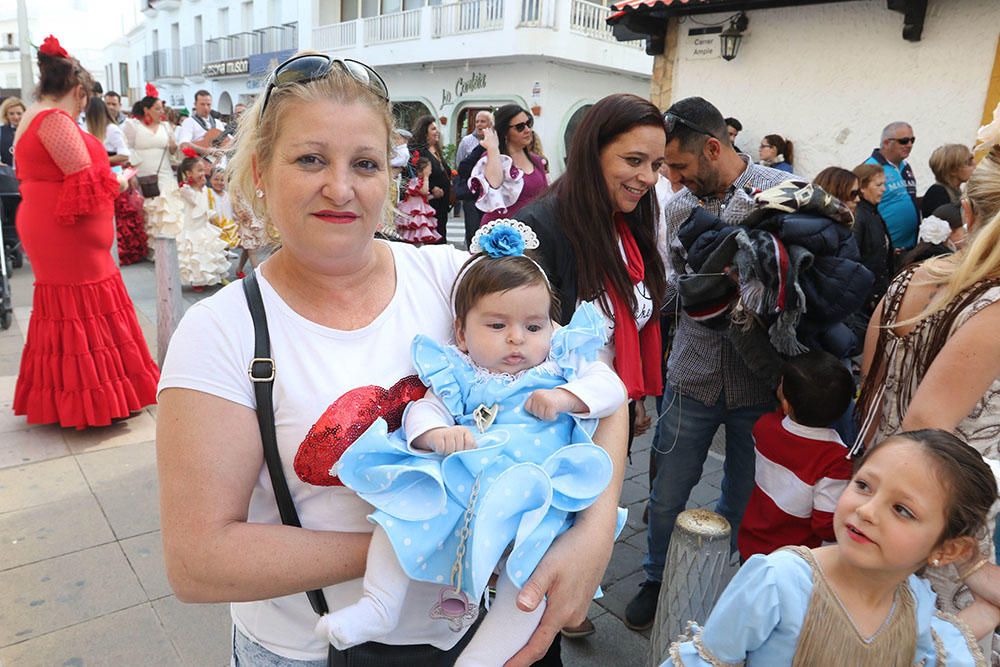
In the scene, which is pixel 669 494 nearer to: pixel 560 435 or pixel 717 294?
pixel 717 294

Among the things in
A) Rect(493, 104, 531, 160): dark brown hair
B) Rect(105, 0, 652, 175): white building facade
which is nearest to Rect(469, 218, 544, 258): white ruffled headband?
Rect(493, 104, 531, 160): dark brown hair

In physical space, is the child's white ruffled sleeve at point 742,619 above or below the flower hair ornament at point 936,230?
below

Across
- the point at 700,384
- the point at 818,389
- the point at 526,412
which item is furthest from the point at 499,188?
the point at 526,412

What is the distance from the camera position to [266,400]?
1322 millimetres

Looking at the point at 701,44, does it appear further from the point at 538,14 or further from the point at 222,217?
the point at 538,14

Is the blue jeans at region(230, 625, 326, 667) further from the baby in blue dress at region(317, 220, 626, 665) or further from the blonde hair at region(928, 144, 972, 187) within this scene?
the blonde hair at region(928, 144, 972, 187)

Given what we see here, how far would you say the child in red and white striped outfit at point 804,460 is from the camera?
2.57 metres

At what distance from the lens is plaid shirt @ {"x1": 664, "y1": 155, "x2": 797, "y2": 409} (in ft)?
10.1

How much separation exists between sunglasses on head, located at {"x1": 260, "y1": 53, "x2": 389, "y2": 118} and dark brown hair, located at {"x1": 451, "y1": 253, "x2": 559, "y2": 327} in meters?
0.47

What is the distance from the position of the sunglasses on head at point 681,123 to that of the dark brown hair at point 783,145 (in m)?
5.67

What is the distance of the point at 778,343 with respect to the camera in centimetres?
274

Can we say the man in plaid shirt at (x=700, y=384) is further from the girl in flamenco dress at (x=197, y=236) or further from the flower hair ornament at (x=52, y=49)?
the girl in flamenco dress at (x=197, y=236)

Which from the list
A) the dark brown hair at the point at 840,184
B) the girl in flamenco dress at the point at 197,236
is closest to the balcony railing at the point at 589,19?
the girl in flamenco dress at the point at 197,236

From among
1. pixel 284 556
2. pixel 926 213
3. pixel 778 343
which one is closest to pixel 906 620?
pixel 778 343
